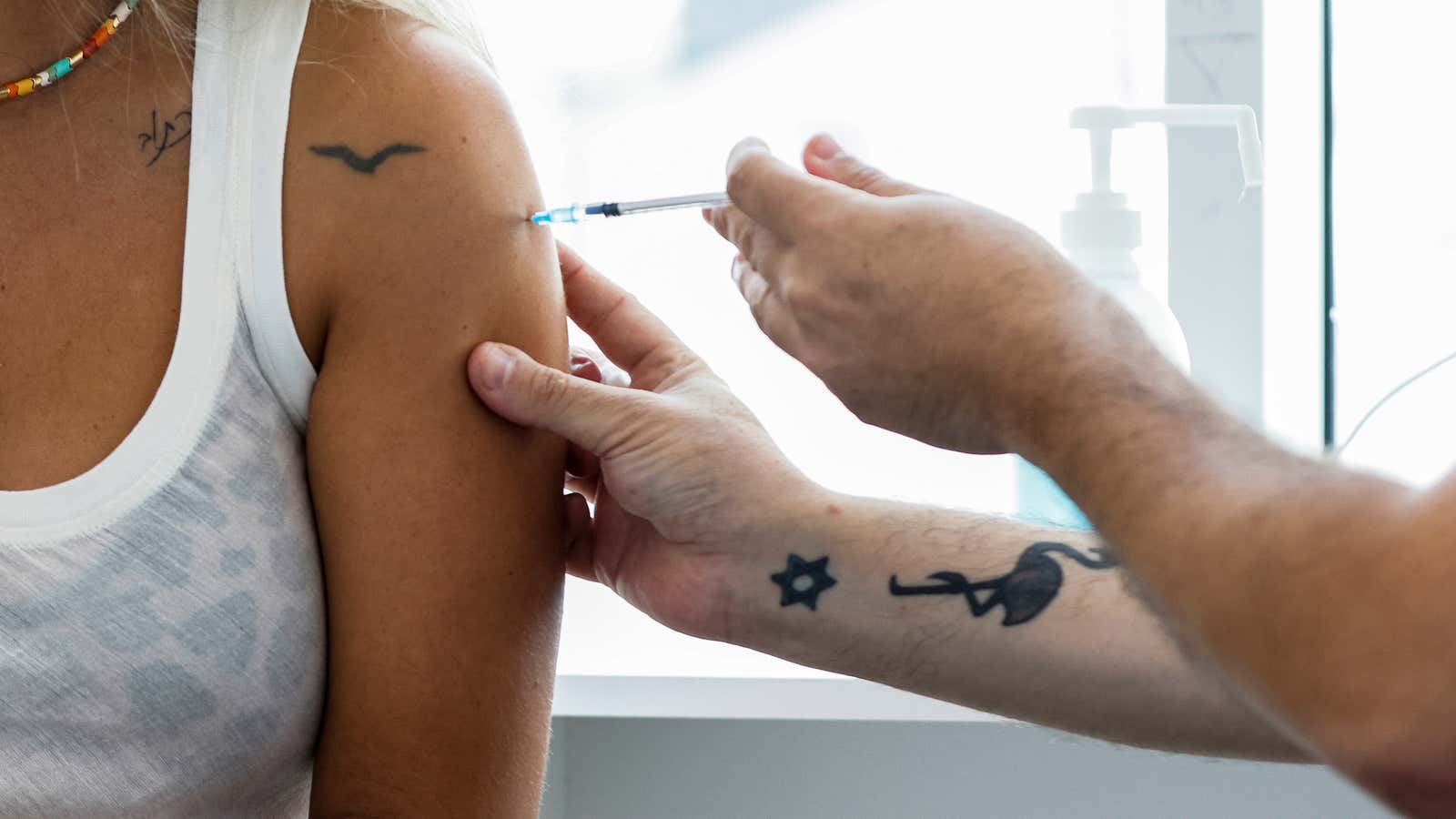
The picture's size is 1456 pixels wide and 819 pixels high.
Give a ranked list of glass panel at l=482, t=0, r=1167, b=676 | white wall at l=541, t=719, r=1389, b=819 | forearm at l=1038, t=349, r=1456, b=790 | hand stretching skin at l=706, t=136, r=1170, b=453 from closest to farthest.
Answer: forearm at l=1038, t=349, r=1456, b=790, hand stretching skin at l=706, t=136, r=1170, b=453, white wall at l=541, t=719, r=1389, b=819, glass panel at l=482, t=0, r=1167, b=676

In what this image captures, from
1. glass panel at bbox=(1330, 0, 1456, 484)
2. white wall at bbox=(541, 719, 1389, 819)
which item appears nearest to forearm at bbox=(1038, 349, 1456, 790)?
white wall at bbox=(541, 719, 1389, 819)

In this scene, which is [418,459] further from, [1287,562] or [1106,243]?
[1106,243]

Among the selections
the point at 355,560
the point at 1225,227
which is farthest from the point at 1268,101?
the point at 355,560

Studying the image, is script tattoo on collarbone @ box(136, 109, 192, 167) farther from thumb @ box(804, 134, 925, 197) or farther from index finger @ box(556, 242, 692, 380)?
thumb @ box(804, 134, 925, 197)

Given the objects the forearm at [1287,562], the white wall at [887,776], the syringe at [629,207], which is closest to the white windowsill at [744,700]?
the white wall at [887,776]

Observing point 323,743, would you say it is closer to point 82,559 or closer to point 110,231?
point 82,559

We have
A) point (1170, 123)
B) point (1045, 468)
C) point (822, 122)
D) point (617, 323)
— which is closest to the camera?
point (1045, 468)

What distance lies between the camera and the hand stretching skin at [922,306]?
621mm

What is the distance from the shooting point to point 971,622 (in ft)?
2.93

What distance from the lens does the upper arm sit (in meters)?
0.78

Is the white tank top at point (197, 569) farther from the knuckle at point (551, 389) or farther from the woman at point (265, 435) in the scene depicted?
the knuckle at point (551, 389)

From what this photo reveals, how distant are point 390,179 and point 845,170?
10.5 inches

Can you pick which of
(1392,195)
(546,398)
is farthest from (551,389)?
(1392,195)

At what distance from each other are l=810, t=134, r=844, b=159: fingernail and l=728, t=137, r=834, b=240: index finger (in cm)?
5
